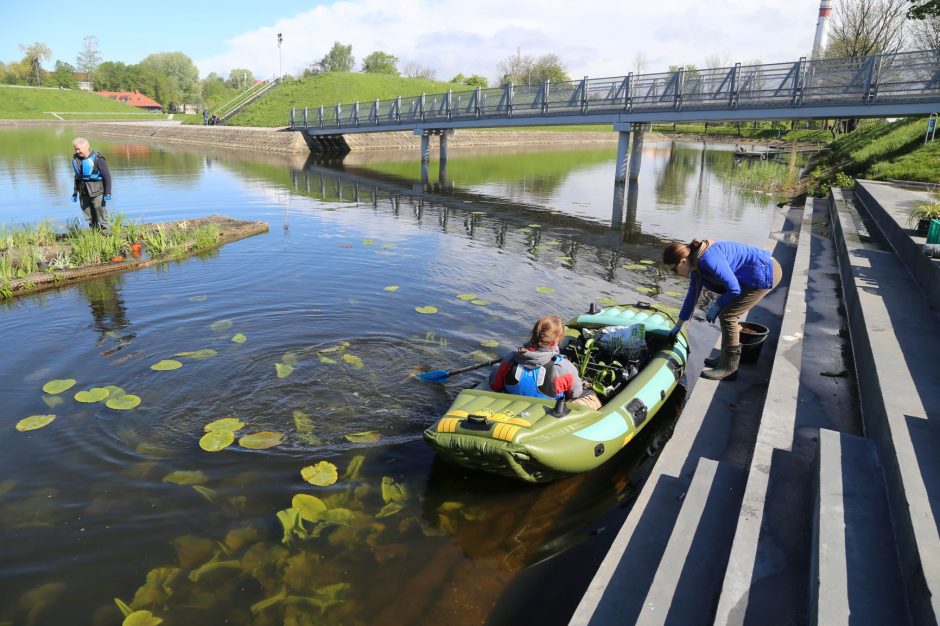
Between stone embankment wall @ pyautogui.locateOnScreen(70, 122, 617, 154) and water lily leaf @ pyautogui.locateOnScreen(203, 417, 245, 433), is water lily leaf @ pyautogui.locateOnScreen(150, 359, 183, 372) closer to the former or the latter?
water lily leaf @ pyautogui.locateOnScreen(203, 417, 245, 433)

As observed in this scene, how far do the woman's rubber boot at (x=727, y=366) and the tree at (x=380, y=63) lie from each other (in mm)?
99178

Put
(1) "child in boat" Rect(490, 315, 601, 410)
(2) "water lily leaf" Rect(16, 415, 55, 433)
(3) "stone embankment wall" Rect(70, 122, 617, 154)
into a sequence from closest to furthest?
(1) "child in boat" Rect(490, 315, 601, 410) < (2) "water lily leaf" Rect(16, 415, 55, 433) < (3) "stone embankment wall" Rect(70, 122, 617, 154)

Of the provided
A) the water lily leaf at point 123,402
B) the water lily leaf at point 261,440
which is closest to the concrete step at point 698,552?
the water lily leaf at point 261,440

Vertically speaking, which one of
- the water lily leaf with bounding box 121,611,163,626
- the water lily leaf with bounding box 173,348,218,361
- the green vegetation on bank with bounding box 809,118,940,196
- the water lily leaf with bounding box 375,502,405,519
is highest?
the green vegetation on bank with bounding box 809,118,940,196

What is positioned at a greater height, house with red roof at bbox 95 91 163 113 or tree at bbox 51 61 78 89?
tree at bbox 51 61 78 89

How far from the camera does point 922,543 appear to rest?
8.29 ft

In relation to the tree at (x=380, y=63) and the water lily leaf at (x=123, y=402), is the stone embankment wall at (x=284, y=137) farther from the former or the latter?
the tree at (x=380, y=63)

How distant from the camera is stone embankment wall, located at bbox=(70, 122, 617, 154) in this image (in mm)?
38719

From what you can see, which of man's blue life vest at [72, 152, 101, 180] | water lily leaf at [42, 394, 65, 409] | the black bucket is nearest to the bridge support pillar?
the black bucket

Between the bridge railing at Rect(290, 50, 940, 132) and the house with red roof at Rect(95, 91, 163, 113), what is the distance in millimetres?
87249

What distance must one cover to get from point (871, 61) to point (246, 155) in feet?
102

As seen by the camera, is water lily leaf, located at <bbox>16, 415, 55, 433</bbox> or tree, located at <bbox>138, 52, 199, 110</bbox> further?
tree, located at <bbox>138, 52, 199, 110</bbox>

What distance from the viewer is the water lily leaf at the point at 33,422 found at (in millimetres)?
5086

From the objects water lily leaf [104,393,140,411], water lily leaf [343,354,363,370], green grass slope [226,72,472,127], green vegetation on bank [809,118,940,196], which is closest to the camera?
water lily leaf [104,393,140,411]
